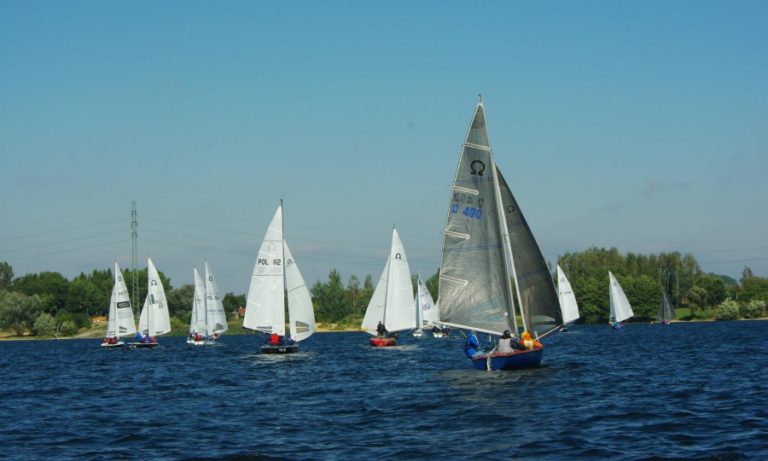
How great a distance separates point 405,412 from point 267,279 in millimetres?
34251

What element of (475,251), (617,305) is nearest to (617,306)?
(617,305)

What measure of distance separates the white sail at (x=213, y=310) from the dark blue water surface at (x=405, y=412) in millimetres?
43035

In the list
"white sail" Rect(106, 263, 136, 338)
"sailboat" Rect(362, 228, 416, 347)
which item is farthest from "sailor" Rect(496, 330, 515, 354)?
"white sail" Rect(106, 263, 136, 338)

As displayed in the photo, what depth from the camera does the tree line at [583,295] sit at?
14475cm

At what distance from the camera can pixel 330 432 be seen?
84.2 feet

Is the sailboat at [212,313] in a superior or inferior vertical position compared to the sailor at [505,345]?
superior

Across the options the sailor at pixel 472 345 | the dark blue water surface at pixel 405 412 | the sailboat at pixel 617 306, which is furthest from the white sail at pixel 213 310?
the sailor at pixel 472 345

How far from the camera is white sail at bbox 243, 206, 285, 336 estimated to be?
204ft

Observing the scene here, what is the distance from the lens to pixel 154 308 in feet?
303

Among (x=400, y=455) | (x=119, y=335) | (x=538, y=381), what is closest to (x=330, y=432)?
(x=400, y=455)

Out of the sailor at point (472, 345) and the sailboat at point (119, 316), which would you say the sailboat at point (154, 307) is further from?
the sailor at point (472, 345)

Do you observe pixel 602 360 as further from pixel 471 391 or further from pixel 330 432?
pixel 330 432

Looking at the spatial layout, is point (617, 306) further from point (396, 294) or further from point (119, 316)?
point (119, 316)

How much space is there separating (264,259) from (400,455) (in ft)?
137
